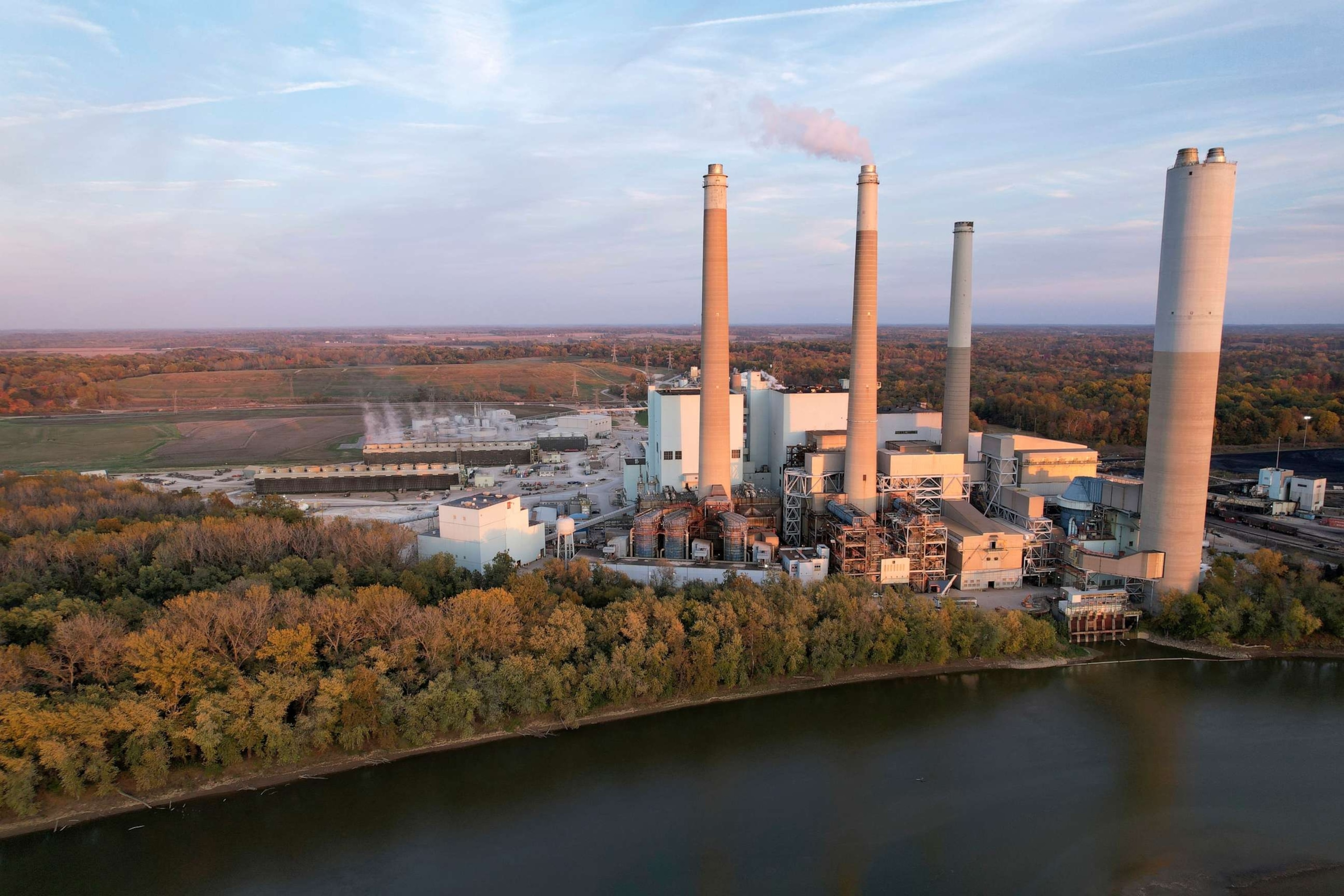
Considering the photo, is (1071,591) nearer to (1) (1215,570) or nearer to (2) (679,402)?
(1) (1215,570)

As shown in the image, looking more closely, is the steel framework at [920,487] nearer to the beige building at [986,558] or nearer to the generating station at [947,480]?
the generating station at [947,480]

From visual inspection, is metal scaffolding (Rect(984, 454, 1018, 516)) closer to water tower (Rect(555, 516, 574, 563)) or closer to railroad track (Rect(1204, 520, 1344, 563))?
railroad track (Rect(1204, 520, 1344, 563))

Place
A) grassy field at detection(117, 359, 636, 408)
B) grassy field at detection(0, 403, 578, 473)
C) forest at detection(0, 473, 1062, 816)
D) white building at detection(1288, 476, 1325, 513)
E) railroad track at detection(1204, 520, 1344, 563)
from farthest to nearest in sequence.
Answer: grassy field at detection(117, 359, 636, 408) → grassy field at detection(0, 403, 578, 473) → white building at detection(1288, 476, 1325, 513) → railroad track at detection(1204, 520, 1344, 563) → forest at detection(0, 473, 1062, 816)

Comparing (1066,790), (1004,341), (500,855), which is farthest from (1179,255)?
(1004,341)

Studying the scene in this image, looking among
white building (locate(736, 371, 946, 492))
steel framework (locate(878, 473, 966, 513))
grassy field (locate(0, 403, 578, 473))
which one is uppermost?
white building (locate(736, 371, 946, 492))

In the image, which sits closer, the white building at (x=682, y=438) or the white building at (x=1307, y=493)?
the white building at (x=682, y=438)

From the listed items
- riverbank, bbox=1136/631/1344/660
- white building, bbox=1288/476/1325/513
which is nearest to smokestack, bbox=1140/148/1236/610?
riverbank, bbox=1136/631/1344/660

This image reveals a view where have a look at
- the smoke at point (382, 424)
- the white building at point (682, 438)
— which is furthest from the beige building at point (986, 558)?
the smoke at point (382, 424)
